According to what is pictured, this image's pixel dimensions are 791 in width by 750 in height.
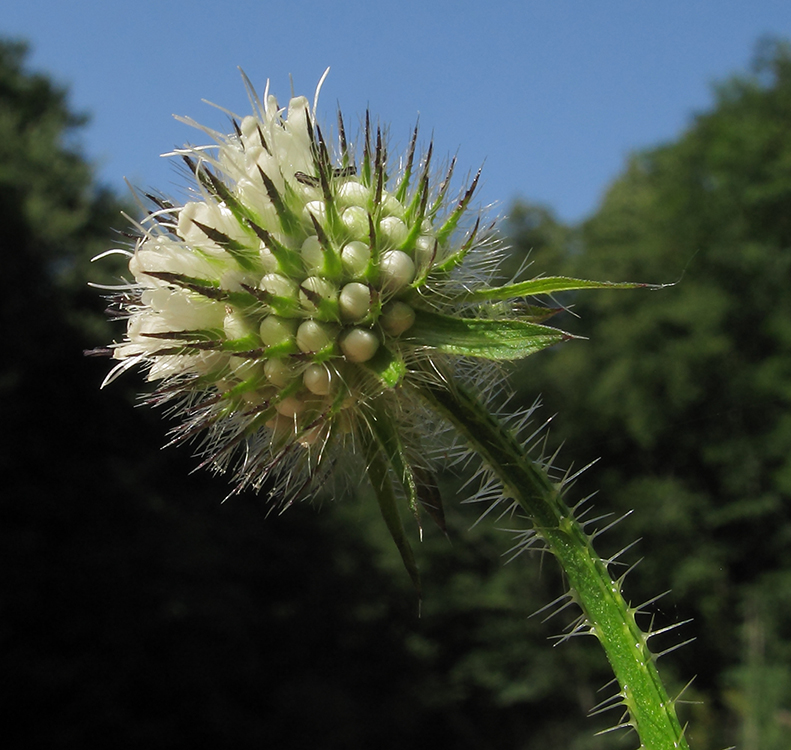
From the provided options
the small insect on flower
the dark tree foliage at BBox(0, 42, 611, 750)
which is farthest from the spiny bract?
the dark tree foliage at BBox(0, 42, 611, 750)

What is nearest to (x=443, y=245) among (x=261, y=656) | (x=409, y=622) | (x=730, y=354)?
(x=261, y=656)

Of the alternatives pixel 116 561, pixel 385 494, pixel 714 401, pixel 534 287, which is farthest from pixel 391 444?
pixel 714 401

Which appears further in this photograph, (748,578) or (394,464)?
(748,578)

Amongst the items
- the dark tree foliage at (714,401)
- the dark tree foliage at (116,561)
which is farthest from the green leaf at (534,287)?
the dark tree foliage at (714,401)

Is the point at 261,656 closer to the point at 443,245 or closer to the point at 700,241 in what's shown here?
the point at 700,241

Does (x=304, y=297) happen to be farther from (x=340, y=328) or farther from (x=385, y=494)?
(x=385, y=494)

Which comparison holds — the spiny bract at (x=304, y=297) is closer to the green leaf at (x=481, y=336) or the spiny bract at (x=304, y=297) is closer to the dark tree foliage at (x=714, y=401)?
the green leaf at (x=481, y=336)
